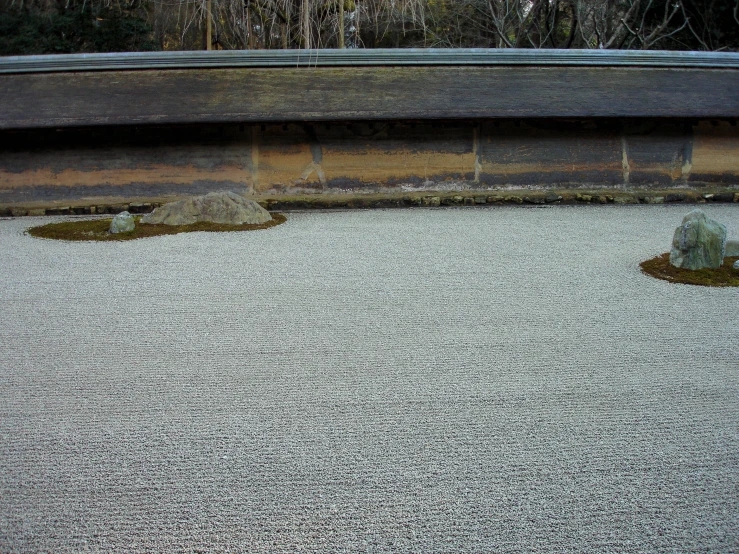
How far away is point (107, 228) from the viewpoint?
630 cm

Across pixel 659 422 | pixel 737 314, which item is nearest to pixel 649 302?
pixel 737 314

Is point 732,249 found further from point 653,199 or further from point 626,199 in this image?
point 653,199

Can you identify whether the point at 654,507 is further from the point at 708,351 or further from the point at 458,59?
the point at 458,59

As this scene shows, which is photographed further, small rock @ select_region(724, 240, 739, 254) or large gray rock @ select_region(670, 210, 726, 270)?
small rock @ select_region(724, 240, 739, 254)

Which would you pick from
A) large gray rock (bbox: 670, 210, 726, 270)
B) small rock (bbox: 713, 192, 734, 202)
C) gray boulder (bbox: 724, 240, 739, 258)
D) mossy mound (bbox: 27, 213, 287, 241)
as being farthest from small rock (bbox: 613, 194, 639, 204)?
mossy mound (bbox: 27, 213, 287, 241)

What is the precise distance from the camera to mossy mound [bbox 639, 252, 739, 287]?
3.98m

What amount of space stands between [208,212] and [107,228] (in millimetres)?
998

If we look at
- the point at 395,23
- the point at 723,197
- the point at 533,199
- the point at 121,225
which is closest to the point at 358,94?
the point at 533,199

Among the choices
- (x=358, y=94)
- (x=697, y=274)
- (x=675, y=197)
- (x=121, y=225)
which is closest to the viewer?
(x=697, y=274)

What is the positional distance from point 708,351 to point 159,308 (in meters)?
2.84

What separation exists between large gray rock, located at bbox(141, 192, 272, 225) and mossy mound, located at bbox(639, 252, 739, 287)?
12.8 feet

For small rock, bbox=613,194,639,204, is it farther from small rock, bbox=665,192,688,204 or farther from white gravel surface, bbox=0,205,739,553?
white gravel surface, bbox=0,205,739,553

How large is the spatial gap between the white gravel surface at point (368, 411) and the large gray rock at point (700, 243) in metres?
0.34

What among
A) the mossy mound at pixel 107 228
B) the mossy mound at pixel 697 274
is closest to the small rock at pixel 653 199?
the mossy mound at pixel 697 274
